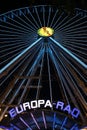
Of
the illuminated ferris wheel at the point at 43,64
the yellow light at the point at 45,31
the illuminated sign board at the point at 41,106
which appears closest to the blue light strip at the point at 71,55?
the illuminated ferris wheel at the point at 43,64

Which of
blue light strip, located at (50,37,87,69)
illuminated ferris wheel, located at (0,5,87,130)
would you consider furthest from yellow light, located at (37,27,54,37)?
blue light strip, located at (50,37,87,69)

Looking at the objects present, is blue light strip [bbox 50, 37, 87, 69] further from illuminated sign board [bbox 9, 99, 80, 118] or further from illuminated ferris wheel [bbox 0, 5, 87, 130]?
illuminated sign board [bbox 9, 99, 80, 118]

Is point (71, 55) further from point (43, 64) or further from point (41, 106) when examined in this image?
point (43, 64)

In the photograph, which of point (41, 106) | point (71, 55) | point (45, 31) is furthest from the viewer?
point (45, 31)

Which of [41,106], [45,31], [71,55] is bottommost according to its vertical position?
[41,106]

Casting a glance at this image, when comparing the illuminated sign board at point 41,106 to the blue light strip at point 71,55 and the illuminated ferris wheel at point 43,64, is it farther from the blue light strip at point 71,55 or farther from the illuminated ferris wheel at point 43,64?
the blue light strip at point 71,55

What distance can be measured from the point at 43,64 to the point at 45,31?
2179mm

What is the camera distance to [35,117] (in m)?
20.3

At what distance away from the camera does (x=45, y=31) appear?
2348 cm

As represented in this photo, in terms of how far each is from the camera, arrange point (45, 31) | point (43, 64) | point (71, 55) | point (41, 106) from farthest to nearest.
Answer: point (45, 31), point (43, 64), point (41, 106), point (71, 55)

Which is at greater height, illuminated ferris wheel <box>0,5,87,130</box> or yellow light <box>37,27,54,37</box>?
yellow light <box>37,27,54,37</box>

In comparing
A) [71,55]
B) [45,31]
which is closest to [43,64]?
[45,31]

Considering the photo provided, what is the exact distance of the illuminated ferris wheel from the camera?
19.5 m

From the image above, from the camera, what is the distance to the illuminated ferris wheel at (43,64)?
63.9 ft
